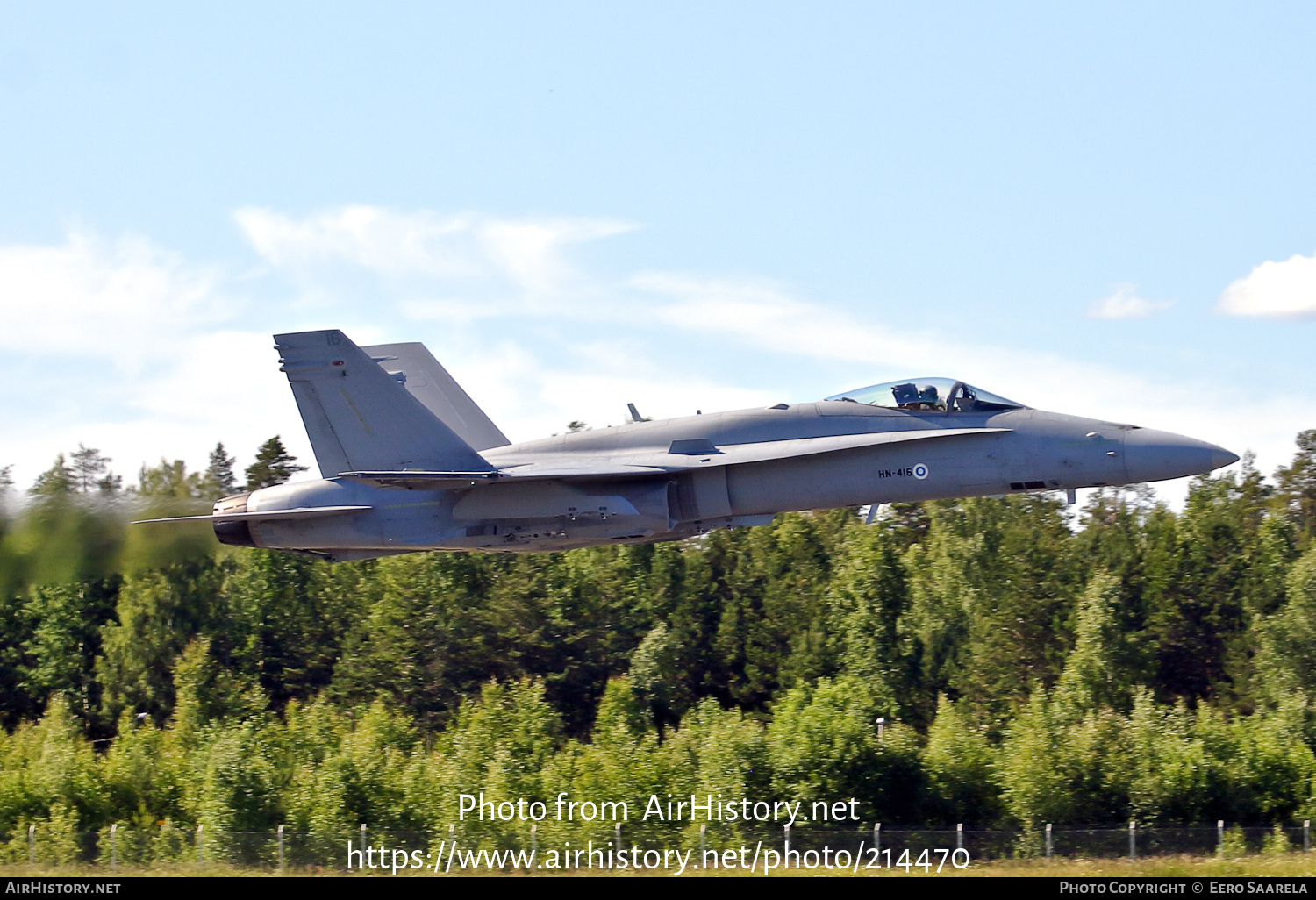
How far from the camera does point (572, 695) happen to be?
4303 cm

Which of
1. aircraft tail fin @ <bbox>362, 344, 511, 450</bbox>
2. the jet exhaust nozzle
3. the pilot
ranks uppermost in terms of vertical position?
aircraft tail fin @ <bbox>362, 344, 511, 450</bbox>

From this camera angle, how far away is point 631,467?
16453 millimetres

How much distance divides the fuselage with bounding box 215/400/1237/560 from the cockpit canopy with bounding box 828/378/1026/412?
0.29ft

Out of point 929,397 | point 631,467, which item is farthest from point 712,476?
point 929,397

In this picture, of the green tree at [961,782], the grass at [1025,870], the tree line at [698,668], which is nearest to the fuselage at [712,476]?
the tree line at [698,668]

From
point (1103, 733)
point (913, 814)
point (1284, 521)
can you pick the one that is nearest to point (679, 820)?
point (913, 814)

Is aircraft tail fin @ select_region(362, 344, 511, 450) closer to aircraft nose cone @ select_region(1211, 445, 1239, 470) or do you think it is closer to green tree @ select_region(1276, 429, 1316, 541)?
aircraft nose cone @ select_region(1211, 445, 1239, 470)

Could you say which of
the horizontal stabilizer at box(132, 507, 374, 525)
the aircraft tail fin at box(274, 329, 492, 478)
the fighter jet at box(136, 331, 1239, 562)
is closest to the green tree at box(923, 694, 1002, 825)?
the fighter jet at box(136, 331, 1239, 562)

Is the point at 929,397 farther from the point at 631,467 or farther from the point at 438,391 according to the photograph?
the point at 438,391

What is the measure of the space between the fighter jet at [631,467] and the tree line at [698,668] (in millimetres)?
3877

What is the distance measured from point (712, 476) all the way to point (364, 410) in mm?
4431

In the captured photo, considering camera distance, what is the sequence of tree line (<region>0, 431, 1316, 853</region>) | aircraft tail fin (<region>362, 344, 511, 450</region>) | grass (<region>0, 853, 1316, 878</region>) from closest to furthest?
grass (<region>0, 853, 1316, 878</region>) → aircraft tail fin (<region>362, 344, 511, 450</region>) → tree line (<region>0, 431, 1316, 853</region>)

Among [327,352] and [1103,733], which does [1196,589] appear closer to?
[1103,733]

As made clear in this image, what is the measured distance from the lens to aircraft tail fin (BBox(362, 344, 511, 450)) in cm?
2006
